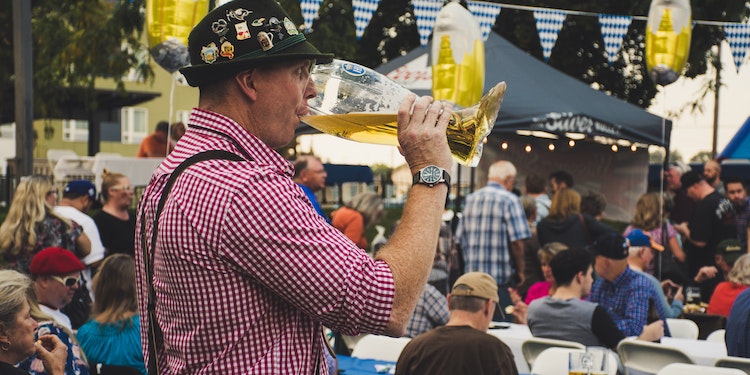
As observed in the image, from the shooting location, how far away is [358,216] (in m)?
8.31

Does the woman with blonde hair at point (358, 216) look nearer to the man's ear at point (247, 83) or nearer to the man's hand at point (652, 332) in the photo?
the man's hand at point (652, 332)

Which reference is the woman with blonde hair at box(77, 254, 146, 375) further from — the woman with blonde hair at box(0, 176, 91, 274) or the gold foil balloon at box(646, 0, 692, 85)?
the gold foil balloon at box(646, 0, 692, 85)

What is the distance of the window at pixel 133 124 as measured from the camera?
43.7m

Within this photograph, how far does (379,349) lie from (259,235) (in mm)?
4290

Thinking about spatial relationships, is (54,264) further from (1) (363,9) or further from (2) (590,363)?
(1) (363,9)

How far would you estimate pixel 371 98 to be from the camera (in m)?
2.11

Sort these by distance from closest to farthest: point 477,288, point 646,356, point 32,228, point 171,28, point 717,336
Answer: point 477,288
point 646,356
point 32,228
point 717,336
point 171,28

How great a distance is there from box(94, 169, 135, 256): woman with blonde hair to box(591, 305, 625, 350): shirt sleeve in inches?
137

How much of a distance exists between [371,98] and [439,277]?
559 cm

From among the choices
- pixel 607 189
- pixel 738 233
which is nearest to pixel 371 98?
pixel 738 233

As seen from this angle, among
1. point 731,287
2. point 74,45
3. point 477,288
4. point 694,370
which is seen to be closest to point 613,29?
point 731,287

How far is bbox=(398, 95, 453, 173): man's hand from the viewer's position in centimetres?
184

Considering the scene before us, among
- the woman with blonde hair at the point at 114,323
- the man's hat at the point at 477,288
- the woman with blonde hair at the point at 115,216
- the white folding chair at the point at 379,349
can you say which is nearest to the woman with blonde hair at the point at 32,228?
the woman with blonde hair at the point at 115,216

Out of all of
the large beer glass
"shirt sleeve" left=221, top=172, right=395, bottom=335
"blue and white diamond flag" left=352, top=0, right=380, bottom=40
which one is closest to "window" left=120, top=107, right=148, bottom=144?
"blue and white diamond flag" left=352, top=0, right=380, bottom=40
